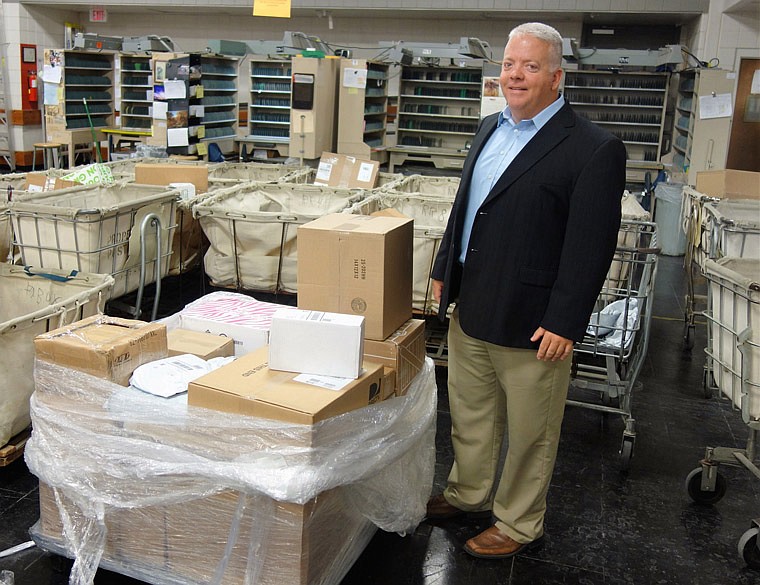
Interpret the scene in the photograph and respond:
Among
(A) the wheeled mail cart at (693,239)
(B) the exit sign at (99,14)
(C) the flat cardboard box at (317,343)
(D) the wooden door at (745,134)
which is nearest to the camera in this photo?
(C) the flat cardboard box at (317,343)

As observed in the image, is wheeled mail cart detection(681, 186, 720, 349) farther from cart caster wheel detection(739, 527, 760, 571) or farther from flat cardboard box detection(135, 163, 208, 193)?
flat cardboard box detection(135, 163, 208, 193)

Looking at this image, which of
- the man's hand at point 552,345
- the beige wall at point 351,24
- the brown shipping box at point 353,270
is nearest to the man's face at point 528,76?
the brown shipping box at point 353,270

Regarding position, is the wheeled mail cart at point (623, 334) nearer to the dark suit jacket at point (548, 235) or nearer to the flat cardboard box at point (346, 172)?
the dark suit jacket at point (548, 235)

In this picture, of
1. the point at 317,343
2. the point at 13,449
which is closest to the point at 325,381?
the point at 317,343

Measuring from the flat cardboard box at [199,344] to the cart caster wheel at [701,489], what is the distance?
176cm

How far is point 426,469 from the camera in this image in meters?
2.46

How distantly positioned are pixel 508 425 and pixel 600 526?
0.65m

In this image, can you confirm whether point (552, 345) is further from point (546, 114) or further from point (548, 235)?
point (546, 114)

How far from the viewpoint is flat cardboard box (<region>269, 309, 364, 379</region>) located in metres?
1.98

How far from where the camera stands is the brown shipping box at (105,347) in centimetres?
212

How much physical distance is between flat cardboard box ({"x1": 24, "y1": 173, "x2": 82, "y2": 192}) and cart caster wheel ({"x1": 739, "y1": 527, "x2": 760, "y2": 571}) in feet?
12.3

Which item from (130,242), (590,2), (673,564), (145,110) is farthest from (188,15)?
(673,564)

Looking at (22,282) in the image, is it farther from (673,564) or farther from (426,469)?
(673,564)

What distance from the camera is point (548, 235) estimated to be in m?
2.13
